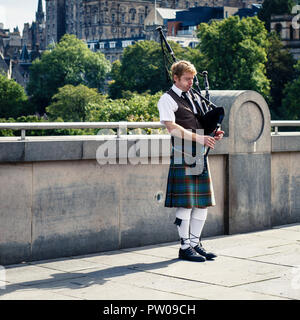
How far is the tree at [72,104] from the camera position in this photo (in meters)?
96.3

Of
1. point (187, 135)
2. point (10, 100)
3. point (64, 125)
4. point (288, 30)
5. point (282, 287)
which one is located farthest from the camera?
point (10, 100)

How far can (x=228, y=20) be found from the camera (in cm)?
7106

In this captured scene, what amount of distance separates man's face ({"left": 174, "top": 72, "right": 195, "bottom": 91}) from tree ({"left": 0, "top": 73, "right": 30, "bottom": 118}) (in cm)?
10034

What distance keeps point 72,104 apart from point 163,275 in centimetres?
8994

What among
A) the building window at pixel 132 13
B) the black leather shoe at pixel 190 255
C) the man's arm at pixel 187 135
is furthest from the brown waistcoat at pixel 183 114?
the building window at pixel 132 13

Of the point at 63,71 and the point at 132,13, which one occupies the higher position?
the point at 132,13

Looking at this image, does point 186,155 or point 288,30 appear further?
point 288,30

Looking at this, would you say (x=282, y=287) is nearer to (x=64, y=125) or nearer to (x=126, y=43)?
(x=64, y=125)

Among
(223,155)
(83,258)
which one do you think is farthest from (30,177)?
(223,155)

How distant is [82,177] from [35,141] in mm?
799

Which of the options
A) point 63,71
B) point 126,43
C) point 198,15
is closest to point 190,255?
point 63,71

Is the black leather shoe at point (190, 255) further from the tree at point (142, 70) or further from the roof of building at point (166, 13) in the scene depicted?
the roof of building at point (166, 13)

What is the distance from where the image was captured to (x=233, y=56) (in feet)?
232
